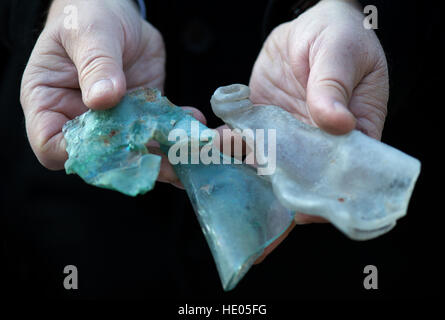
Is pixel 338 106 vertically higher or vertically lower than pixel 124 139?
higher

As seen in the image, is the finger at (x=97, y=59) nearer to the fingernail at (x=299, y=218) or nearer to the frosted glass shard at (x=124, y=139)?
the frosted glass shard at (x=124, y=139)

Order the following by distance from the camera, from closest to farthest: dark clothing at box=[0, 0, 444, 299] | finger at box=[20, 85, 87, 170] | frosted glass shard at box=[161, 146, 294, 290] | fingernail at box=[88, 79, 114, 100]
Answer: frosted glass shard at box=[161, 146, 294, 290] → fingernail at box=[88, 79, 114, 100] → finger at box=[20, 85, 87, 170] → dark clothing at box=[0, 0, 444, 299]

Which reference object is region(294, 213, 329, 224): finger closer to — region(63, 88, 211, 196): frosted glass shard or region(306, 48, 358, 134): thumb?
region(306, 48, 358, 134): thumb

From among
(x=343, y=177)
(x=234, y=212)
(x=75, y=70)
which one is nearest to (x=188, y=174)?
(x=234, y=212)

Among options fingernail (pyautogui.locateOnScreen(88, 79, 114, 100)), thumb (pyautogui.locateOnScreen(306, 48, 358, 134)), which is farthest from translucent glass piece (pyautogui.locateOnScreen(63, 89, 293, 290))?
thumb (pyautogui.locateOnScreen(306, 48, 358, 134))

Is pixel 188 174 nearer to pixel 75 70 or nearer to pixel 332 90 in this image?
pixel 332 90
